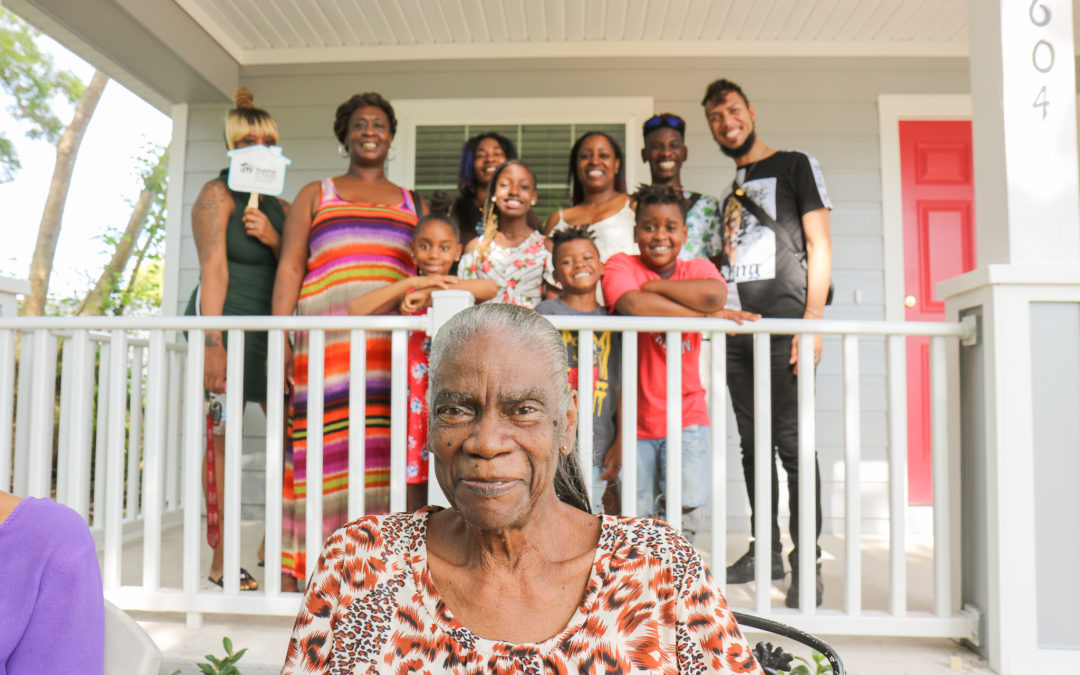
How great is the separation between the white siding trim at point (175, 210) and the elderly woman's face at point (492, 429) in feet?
13.4

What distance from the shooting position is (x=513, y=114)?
4676 mm

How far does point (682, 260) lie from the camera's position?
294 cm

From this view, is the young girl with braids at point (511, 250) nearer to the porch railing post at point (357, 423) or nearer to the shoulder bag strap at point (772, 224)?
the porch railing post at point (357, 423)

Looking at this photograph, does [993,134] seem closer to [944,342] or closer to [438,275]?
[944,342]

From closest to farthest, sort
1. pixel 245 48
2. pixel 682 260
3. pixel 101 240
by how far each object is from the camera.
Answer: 1. pixel 682 260
2. pixel 245 48
3. pixel 101 240

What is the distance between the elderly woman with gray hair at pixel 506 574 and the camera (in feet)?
3.60

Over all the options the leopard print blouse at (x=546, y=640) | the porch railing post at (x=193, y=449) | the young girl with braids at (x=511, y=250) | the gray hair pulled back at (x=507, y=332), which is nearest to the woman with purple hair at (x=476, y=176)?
the young girl with braids at (x=511, y=250)

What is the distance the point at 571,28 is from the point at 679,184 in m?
1.62

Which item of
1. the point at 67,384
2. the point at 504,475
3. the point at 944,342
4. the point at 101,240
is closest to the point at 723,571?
the point at 944,342

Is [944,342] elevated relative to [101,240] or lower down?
lower down

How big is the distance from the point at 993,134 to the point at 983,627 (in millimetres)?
1593

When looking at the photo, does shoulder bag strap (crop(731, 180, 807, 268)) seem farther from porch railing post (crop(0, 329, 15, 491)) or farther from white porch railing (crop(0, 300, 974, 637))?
porch railing post (crop(0, 329, 15, 491))

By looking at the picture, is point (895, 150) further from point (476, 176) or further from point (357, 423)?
point (357, 423)

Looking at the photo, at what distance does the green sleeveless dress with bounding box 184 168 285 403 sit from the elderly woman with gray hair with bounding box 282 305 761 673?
217cm
